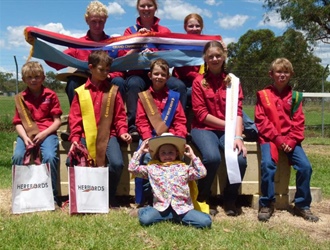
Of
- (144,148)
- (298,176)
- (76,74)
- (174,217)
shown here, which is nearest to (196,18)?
(76,74)

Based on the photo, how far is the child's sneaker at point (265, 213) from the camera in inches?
200

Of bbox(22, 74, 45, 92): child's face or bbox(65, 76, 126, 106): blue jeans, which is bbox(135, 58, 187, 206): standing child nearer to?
bbox(65, 76, 126, 106): blue jeans

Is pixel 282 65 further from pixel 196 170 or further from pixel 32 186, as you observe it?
pixel 32 186

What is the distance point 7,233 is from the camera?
4215 mm

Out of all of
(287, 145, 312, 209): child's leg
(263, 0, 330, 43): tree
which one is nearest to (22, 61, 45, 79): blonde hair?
(287, 145, 312, 209): child's leg

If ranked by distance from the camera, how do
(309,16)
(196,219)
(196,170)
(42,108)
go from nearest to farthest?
(196,219)
(196,170)
(42,108)
(309,16)

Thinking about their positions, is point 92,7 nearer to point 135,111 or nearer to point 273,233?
point 135,111

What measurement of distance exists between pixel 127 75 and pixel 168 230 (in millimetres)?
2430

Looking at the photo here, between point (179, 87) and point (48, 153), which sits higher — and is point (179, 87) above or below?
above

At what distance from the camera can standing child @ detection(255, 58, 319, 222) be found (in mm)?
5195

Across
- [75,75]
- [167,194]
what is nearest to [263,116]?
[167,194]

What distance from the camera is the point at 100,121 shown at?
5219mm

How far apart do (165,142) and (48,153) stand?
1.37 m

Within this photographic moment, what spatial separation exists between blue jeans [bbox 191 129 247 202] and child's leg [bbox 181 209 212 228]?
0.71m
